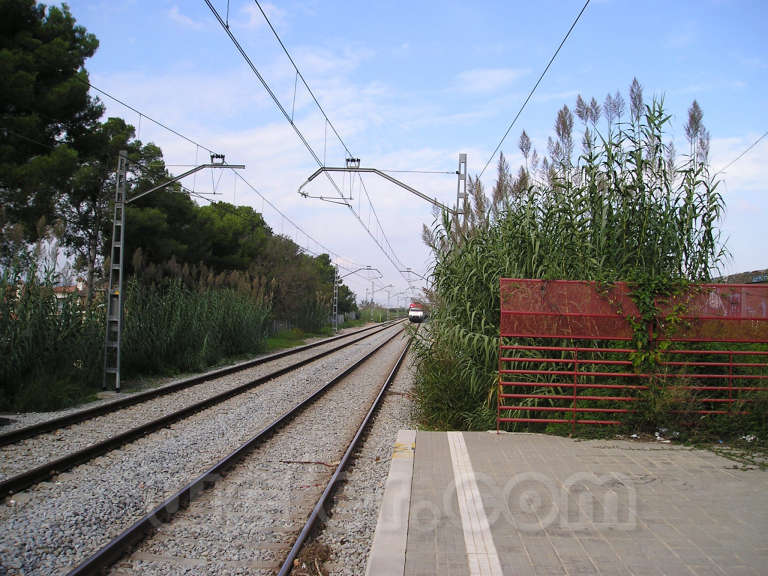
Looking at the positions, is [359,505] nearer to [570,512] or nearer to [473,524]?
[473,524]

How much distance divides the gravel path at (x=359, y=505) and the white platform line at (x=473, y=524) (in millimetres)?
850

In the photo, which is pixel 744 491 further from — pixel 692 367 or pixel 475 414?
pixel 475 414

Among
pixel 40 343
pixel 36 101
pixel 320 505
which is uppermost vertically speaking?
pixel 36 101

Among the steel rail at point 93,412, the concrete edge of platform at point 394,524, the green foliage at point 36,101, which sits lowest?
the steel rail at point 93,412

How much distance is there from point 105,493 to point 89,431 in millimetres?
3649

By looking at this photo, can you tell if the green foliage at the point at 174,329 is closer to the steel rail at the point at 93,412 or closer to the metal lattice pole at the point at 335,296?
the steel rail at the point at 93,412

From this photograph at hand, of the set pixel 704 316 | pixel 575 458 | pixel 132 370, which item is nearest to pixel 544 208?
pixel 704 316

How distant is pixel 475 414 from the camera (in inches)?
360

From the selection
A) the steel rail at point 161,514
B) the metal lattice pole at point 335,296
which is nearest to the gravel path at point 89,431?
the steel rail at point 161,514

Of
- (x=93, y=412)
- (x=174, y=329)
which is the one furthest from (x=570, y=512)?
(x=174, y=329)

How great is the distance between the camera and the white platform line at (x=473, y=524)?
4.04 metres

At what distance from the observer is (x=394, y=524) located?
4816 mm

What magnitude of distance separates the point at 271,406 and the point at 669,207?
27.6 feet

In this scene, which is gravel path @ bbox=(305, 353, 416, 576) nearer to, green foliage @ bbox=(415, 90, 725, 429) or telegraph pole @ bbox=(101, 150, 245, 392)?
green foliage @ bbox=(415, 90, 725, 429)
